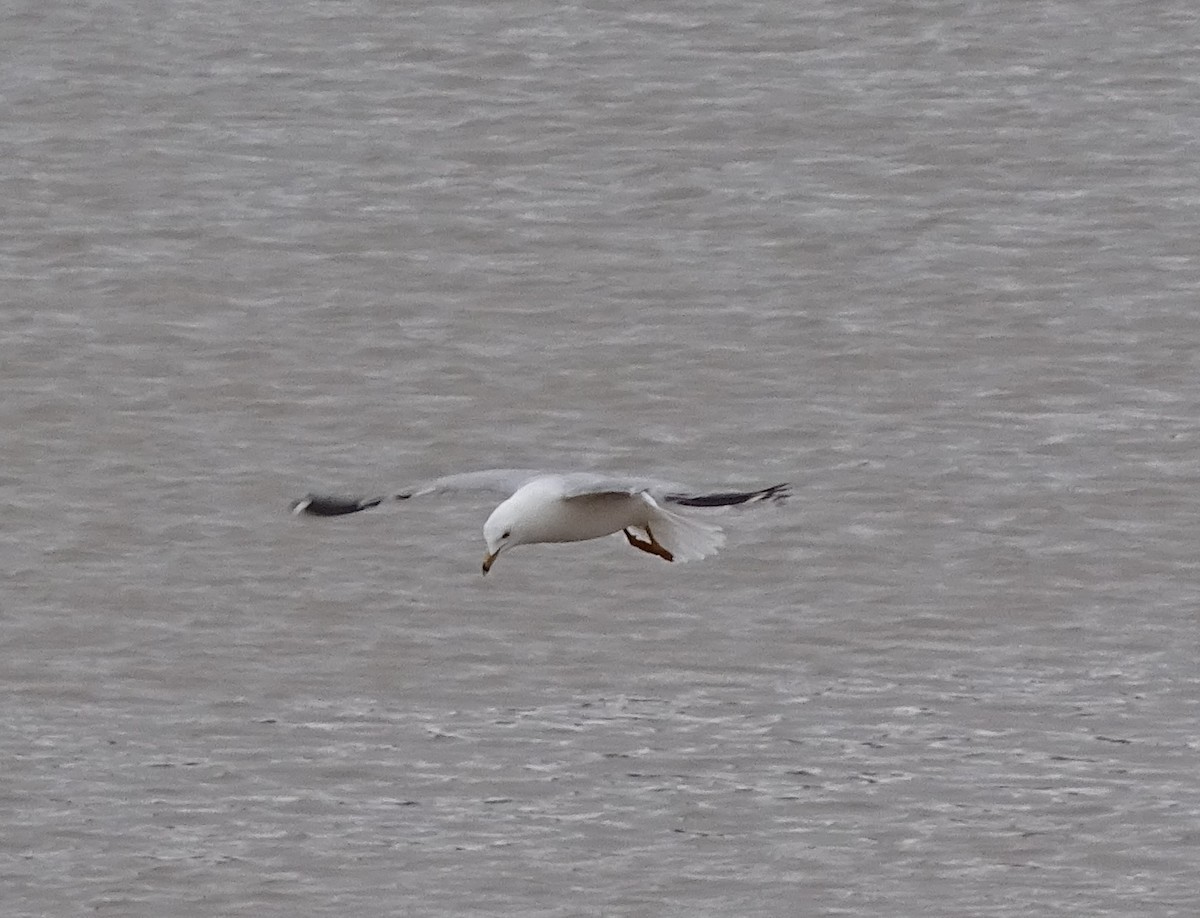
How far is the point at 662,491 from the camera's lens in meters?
9.80

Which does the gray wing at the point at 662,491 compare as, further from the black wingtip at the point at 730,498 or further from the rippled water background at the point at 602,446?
the rippled water background at the point at 602,446

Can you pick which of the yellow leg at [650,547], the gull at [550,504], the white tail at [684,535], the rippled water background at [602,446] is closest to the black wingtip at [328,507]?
the gull at [550,504]

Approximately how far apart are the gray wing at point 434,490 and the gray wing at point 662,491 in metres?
0.35

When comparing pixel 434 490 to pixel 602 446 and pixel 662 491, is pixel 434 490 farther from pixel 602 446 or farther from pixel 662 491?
pixel 602 446

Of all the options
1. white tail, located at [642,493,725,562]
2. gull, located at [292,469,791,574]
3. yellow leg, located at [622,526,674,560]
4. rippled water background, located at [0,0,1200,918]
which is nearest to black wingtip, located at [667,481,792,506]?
gull, located at [292,469,791,574]

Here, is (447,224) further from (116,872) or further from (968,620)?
(116,872)

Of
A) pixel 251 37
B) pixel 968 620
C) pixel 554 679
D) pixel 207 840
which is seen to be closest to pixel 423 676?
pixel 554 679

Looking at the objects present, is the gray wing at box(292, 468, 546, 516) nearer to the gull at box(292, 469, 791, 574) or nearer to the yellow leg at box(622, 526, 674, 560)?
the gull at box(292, 469, 791, 574)

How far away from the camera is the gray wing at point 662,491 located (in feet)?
30.2

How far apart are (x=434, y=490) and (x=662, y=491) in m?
Answer: 1.03

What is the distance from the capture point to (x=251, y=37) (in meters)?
25.9

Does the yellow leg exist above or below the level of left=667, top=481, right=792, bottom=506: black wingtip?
below

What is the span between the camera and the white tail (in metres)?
11.2

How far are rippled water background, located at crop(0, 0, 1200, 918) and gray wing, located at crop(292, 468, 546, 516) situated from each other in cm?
375
